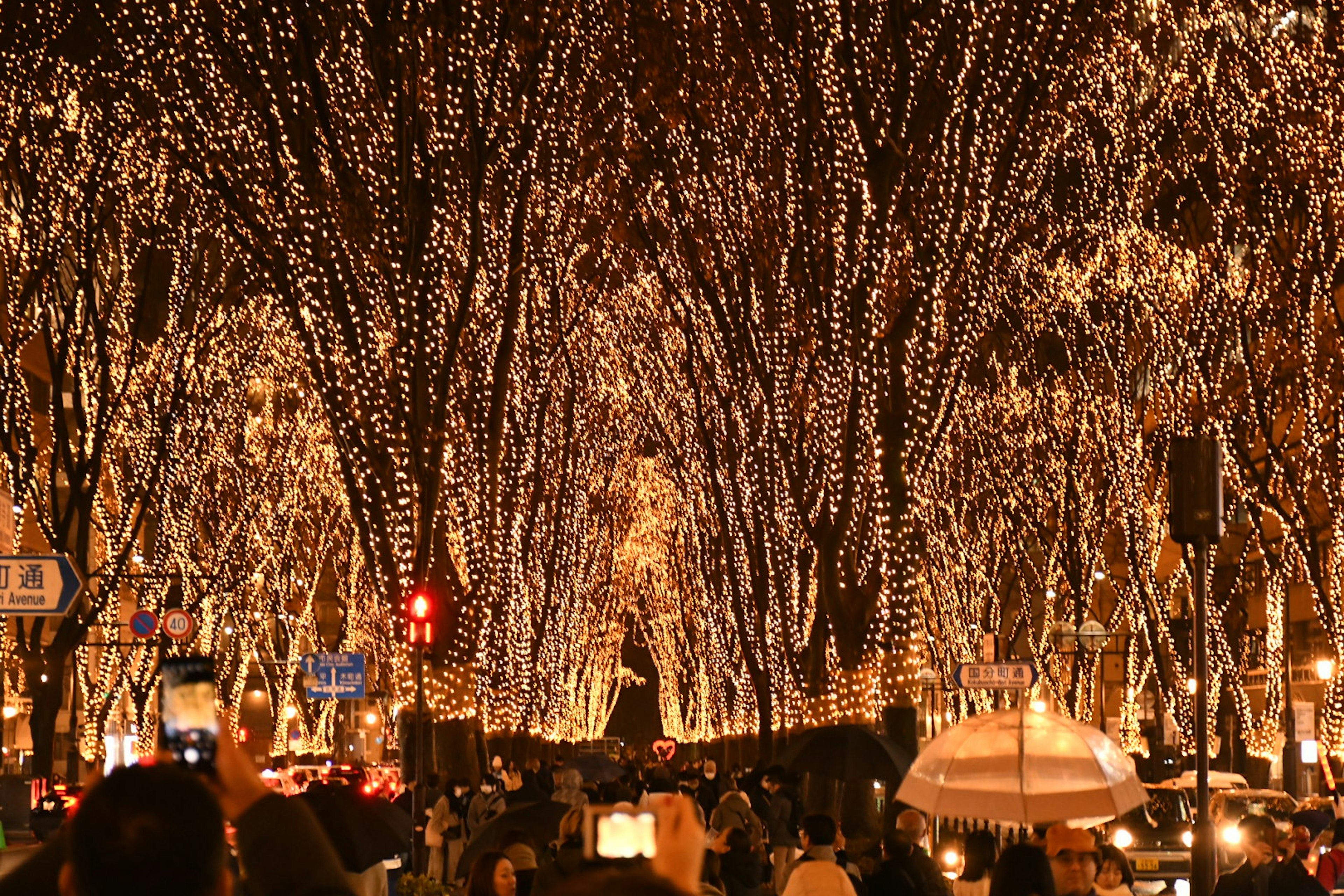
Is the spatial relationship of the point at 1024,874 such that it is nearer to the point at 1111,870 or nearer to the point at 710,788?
the point at 1111,870

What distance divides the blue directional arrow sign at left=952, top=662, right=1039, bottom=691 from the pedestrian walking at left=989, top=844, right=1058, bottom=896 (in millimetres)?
11532

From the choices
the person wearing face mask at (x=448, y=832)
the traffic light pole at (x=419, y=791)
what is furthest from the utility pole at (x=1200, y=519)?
the person wearing face mask at (x=448, y=832)

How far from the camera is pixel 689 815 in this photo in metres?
4.11

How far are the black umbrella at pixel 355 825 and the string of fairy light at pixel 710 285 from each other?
10088mm

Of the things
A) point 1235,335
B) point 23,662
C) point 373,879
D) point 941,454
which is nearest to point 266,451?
point 23,662

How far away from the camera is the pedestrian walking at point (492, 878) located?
9641 millimetres

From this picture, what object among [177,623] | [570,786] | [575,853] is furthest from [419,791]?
[177,623]

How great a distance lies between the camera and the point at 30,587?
38.5 ft

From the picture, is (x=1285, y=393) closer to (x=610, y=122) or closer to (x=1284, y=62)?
(x=1284, y=62)

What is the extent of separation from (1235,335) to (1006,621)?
30898 mm

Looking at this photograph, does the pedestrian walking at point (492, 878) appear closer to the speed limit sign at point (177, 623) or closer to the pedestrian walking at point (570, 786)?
the pedestrian walking at point (570, 786)

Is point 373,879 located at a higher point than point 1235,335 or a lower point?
lower

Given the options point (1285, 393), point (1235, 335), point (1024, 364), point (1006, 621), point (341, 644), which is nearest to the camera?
point (1235, 335)

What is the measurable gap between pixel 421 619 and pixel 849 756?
4.80 metres
